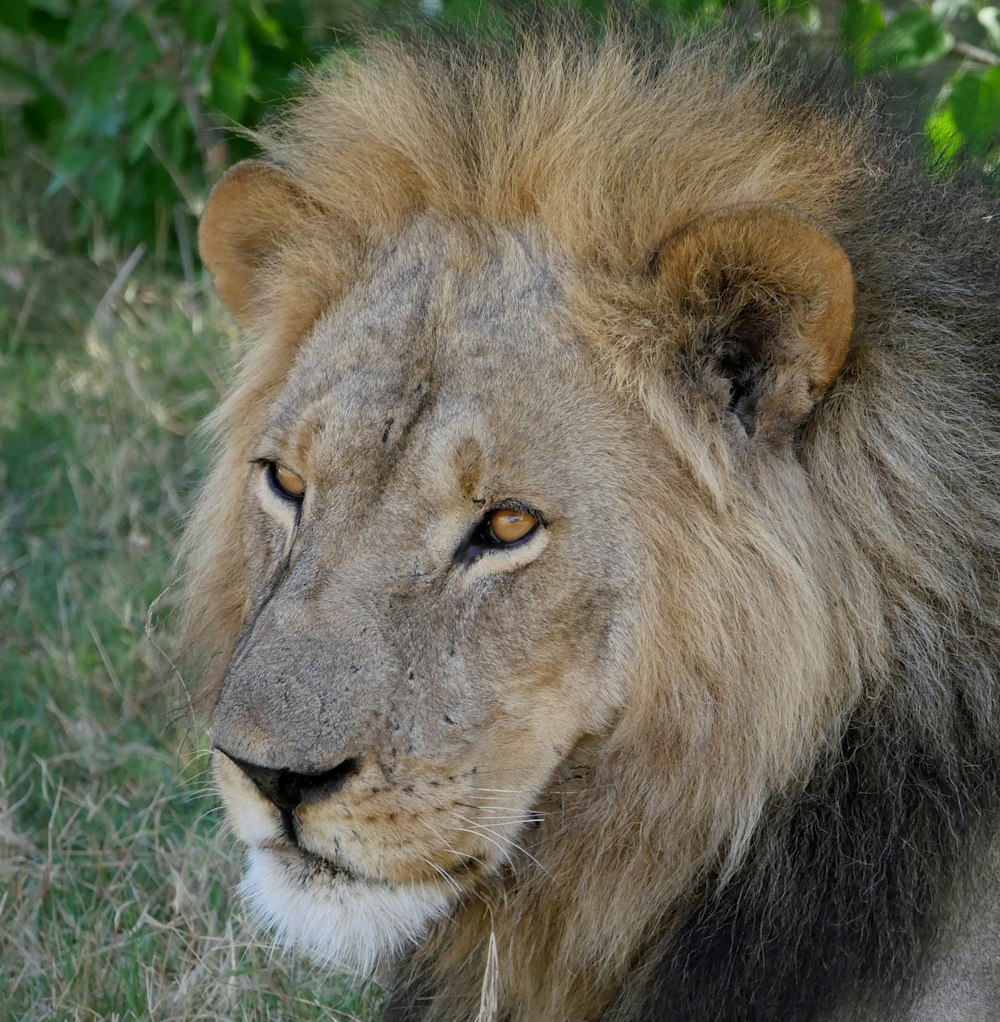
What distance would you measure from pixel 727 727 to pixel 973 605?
45 cm

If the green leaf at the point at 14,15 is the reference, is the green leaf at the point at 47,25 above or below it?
below

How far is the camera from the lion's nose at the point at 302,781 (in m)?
2.25

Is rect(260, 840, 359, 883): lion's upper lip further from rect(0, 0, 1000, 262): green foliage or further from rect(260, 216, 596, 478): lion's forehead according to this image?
rect(0, 0, 1000, 262): green foliage

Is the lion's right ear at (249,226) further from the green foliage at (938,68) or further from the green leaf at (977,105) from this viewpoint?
the green leaf at (977,105)

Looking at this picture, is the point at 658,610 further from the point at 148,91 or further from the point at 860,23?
the point at 148,91

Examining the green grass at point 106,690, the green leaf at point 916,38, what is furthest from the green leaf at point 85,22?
the green leaf at point 916,38

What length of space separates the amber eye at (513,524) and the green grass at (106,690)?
0.71 m

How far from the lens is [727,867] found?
7.91 feet

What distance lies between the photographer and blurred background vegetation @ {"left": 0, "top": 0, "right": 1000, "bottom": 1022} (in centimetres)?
309

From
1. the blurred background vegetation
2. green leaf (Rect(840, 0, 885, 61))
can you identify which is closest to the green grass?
the blurred background vegetation

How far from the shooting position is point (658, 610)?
2404 millimetres

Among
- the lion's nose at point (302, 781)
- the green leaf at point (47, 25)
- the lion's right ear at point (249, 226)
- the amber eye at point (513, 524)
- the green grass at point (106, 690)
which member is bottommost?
the green grass at point (106, 690)

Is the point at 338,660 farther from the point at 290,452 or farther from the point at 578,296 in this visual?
the point at 578,296

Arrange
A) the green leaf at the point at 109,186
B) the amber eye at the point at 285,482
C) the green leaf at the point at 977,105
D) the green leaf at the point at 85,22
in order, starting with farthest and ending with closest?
the green leaf at the point at 109,186 < the green leaf at the point at 85,22 < the green leaf at the point at 977,105 < the amber eye at the point at 285,482
